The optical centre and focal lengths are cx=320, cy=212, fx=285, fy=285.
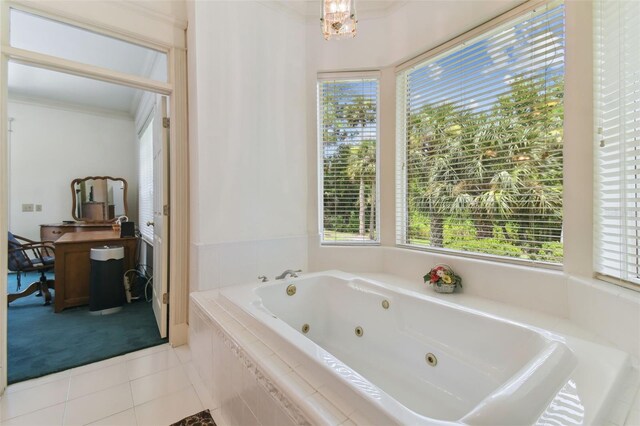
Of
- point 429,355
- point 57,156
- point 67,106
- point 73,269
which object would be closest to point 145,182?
point 73,269

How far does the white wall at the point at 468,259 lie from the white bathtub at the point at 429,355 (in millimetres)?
383

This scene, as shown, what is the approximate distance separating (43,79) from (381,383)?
4935mm

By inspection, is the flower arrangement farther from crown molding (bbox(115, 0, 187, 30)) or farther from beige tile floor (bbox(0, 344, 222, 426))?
crown molding (bbox(115, 0, 187, 30))

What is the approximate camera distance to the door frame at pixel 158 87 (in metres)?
1.59

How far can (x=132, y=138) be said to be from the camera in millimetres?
4598

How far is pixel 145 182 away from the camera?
3857 millimetres

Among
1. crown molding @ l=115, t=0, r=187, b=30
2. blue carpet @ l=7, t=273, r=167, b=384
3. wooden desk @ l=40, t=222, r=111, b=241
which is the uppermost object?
crown molding @ l=115, t=0, r=187, b=30

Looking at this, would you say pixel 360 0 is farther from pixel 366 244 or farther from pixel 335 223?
pixel 366 244

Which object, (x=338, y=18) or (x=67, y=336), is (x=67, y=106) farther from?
(x=338, y=18)

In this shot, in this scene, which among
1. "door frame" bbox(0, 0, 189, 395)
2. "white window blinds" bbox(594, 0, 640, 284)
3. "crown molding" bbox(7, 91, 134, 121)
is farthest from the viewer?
"crown molding" bbox(7, 91, 134, 121)

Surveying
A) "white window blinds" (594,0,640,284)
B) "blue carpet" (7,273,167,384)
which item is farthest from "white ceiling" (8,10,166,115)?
"white window blinds" (594,0,640,284)

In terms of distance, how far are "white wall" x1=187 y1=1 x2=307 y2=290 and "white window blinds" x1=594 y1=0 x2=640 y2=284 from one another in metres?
A: 1.87

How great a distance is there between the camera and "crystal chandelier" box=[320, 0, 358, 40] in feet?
4.56

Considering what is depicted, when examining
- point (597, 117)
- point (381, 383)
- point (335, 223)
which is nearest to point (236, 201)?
point (335, 223)
